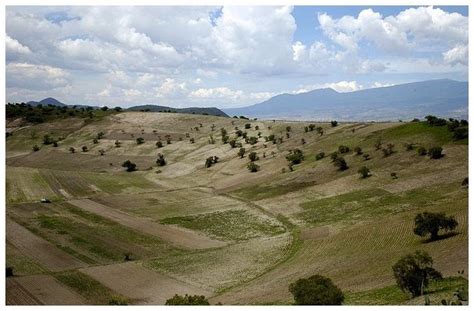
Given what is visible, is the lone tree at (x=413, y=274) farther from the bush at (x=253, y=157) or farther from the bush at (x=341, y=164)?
the bush at (x=253, y=157)

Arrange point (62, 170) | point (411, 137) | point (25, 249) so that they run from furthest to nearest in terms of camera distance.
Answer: point (62, 170), point (411, 137), point (25, 249)

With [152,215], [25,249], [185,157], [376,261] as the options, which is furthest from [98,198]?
[376,261]

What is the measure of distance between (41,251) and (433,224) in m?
55.4

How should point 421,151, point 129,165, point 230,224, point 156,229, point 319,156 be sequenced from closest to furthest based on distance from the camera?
point 156,229
point 230,224
point 421,151
point 319,156
point 129,165

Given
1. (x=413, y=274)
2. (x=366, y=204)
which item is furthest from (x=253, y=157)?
(x=413, y=274)

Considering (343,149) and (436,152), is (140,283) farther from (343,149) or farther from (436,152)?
(343,149)

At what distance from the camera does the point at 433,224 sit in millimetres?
65625

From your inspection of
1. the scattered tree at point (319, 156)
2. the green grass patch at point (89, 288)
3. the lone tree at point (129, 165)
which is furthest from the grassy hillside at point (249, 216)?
the scattered tree at point (319, 156)

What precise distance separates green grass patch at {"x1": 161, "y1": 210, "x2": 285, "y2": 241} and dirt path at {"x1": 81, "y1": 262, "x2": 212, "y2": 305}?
19.7m

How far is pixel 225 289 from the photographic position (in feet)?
192

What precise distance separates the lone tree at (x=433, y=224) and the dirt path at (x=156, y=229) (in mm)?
29793

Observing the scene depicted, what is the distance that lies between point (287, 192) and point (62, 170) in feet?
263

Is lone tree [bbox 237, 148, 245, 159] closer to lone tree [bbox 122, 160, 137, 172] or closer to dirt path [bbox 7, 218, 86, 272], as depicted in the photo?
lone tree [bbox 122, 160, 137, 172]

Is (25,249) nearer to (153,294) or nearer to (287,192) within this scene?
(153,294)
